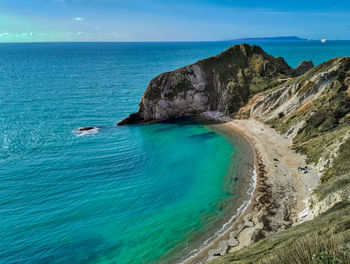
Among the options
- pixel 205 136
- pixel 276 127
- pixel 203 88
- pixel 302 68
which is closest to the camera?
pixel 276 127

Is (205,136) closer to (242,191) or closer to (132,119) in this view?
(132,119)

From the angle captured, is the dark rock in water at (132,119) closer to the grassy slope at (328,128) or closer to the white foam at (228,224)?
the grassy slope at (328,128)

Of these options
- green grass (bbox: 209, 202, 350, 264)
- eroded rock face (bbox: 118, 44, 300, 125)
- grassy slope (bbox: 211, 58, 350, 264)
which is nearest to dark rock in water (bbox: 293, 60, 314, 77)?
eroded rock face (bbox: 118, 44, 300, 125)

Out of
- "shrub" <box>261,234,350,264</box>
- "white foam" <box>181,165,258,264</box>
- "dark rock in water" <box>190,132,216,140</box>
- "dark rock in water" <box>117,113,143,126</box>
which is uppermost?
"shrub" <box>261,234,350,264</box>

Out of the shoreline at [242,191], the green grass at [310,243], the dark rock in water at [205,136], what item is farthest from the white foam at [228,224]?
the dark rock in water at [205,136]

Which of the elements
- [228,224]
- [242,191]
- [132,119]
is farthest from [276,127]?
[132,119]

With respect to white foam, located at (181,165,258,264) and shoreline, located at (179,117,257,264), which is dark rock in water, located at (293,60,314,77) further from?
white foam, located at (181,165,258,264)

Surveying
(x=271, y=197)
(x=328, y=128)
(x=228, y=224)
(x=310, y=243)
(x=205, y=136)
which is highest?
(x=328, y=128)
